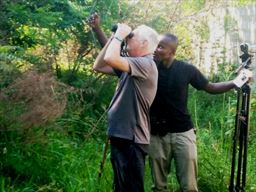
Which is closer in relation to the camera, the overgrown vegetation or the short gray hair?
the short gray hair

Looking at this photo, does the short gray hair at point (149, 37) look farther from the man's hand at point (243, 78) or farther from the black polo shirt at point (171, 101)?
the man's hand at point (243, 78)

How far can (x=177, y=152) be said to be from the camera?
456 cm

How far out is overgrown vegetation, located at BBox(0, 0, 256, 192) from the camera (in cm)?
477

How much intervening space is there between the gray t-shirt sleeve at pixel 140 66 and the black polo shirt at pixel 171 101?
25.1 inches

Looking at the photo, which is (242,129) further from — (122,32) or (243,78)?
(122,32)

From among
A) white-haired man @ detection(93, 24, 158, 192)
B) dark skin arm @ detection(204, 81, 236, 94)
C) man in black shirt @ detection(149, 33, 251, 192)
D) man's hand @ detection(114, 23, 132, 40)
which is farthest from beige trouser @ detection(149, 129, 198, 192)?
man's hand @ detection(114, 23, 132, 40)

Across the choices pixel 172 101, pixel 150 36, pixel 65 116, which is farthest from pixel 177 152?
pixel 65 116

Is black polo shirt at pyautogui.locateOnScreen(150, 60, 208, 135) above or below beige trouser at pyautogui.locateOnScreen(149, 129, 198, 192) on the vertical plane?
above

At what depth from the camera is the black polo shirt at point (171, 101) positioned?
177 inches

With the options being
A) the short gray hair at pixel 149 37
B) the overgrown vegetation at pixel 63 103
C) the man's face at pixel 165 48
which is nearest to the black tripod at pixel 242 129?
the overgrown vegetation at pixel 63 103

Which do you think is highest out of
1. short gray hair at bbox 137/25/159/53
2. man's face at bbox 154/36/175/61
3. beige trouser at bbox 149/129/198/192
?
short gray hair at bbox 137/25/159/53

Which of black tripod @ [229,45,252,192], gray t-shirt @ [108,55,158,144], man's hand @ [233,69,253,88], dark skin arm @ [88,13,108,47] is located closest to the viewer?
gray t-shirt @ [108,55,158,144]

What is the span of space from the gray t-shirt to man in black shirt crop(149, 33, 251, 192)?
0.54 meters

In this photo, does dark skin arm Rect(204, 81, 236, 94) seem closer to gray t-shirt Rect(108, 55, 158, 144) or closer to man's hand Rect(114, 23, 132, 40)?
gray t-shirt Rect(108, 55, 158, 144)
